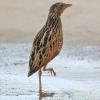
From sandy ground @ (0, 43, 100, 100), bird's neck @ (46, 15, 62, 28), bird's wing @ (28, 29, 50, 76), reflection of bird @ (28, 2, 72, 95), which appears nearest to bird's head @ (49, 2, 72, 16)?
bird's neck @ (46, 15, 62, 28)

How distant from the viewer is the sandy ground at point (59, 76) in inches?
348

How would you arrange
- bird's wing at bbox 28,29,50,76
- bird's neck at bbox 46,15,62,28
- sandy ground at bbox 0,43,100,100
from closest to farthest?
bird's wing at bbox 28,29,50,76 → bird's neck at bbox 46,15,62,28 → sandy ground at bbox 0,43,100,100

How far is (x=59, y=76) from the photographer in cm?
1121

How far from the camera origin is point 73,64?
502 inches

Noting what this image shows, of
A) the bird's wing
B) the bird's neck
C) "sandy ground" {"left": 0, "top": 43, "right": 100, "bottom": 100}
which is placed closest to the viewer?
the bird's wing

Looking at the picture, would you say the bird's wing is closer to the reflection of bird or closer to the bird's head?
the reflection of bird

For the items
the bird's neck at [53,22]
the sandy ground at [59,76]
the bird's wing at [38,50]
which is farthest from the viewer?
the sandy ground at [59,76]

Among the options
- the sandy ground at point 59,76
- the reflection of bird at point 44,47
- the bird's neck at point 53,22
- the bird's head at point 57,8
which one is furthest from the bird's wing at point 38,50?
the sandy ground at point 59,76

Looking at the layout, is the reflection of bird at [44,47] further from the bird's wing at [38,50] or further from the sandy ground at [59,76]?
the sandy ground at [59,76]

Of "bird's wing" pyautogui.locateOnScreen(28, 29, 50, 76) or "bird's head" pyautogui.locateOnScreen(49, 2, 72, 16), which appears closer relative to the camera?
"bird's wing" pyautogui.locateOnScreen(28, 29, 50, 76)

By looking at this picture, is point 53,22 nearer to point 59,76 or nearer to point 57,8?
point 57,8

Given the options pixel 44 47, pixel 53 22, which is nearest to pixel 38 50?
pixel 44 47

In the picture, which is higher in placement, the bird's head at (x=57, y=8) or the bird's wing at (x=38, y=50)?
the bird's head at (x=57, y=8)

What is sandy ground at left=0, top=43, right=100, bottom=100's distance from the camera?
8836 mm
